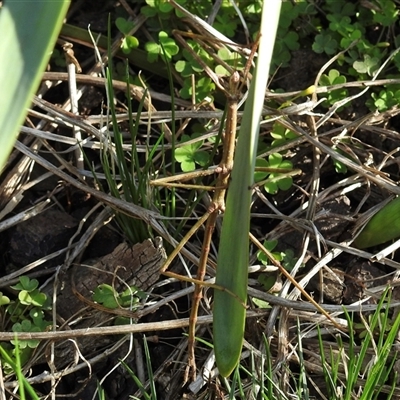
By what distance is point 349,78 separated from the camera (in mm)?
1767

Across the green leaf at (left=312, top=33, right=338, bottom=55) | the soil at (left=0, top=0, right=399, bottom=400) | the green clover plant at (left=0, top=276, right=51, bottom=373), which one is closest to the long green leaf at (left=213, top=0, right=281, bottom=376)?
the soil at (left=0, top=0, right=399, bottom=400)

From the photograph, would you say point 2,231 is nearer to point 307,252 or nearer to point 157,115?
point 157,115

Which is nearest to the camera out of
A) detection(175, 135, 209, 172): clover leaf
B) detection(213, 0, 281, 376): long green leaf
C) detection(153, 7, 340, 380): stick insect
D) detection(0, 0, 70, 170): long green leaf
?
detection(0, 0, 70, 170): long green leaf

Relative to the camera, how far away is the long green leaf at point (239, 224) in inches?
33.0

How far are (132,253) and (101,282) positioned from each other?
11cm

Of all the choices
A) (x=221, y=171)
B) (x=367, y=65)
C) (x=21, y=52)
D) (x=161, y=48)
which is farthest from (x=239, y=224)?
(x=367, y=65)

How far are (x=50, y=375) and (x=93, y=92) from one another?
80cm

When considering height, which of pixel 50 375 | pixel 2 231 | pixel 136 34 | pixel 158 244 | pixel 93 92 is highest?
pixel 136 34

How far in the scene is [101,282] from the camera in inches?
57.3

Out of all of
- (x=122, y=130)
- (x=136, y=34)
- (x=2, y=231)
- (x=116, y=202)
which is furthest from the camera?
(x=136, y=34)

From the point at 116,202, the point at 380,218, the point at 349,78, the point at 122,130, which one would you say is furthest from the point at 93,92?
the point at 380,218

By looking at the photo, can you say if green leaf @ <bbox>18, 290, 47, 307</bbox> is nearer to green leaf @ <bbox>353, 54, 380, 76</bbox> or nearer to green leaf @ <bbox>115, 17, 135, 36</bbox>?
green leaf @ <bbox>115, 17, 135, 36</bbox>

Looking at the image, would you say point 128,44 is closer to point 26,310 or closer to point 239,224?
point 26,310

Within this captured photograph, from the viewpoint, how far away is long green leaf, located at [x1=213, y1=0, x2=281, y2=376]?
84 cm
